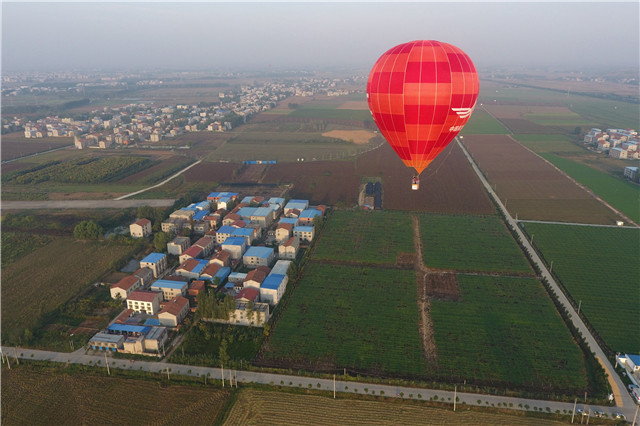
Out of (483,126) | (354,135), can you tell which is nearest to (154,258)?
(354,135)

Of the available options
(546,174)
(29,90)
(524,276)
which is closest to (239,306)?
(524,276)

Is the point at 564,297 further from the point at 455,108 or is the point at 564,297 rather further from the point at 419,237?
the point at 455,108

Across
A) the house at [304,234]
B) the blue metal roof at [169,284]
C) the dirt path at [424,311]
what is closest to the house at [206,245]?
the blue metal roof at [169,284]

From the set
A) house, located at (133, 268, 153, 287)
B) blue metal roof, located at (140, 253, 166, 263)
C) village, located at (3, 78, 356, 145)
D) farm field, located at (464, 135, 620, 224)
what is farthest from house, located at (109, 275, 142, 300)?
village, located at (3, 78, 356, 145)

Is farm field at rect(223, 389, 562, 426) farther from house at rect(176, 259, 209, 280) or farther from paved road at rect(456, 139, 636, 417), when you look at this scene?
house at rect(176, 259, 209, 280)

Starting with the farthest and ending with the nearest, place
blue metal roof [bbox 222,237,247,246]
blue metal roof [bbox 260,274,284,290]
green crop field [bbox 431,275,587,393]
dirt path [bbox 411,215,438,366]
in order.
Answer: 1. blue metal roof [bbox 222,237,247,246]
2. blue metal roof [bbox 260,274,284,290]
3. dirt path [bbox 411,215,438,366]
4. green crop field [bbox 431,275,587,393]

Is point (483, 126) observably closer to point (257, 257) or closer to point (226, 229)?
point (226, 229)
